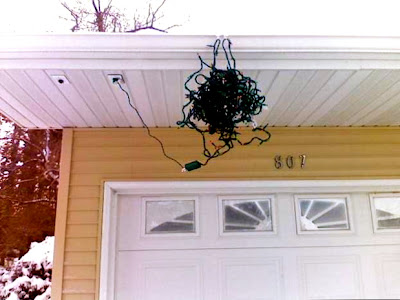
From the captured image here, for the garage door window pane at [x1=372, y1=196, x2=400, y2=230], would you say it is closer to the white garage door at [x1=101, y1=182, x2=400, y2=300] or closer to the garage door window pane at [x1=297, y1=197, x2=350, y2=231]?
the white garage door at [x1=101, y1=182, x2=400, y2=300]

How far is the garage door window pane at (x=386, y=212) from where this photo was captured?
342cm

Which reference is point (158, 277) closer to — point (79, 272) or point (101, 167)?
point (79, 272)

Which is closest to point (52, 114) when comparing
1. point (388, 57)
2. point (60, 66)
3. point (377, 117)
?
point (60, 66)

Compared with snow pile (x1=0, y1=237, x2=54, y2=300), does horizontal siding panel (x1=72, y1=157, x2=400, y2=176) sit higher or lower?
higher

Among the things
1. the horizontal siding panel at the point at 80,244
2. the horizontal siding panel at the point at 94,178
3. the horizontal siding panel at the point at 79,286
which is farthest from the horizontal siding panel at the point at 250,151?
the horizontal siding panel at the point at 79,286

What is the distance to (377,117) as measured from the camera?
314 cm

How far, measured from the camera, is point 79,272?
3.05 meters

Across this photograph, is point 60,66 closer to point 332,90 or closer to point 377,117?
point 332,90

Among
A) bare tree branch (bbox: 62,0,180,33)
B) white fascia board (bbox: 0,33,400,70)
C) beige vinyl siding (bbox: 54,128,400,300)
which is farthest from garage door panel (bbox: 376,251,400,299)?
bare tree branch (bbox: 62,0,180,33)

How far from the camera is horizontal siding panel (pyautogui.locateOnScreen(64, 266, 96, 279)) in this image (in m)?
3.05

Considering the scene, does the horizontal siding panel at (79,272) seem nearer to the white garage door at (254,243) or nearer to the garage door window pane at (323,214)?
the white garage door at (254,243)

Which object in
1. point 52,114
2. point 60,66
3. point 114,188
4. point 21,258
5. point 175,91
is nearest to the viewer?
point 60,66

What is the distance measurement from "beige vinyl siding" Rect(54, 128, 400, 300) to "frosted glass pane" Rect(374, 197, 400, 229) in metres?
0.26

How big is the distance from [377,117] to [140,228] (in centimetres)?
221
